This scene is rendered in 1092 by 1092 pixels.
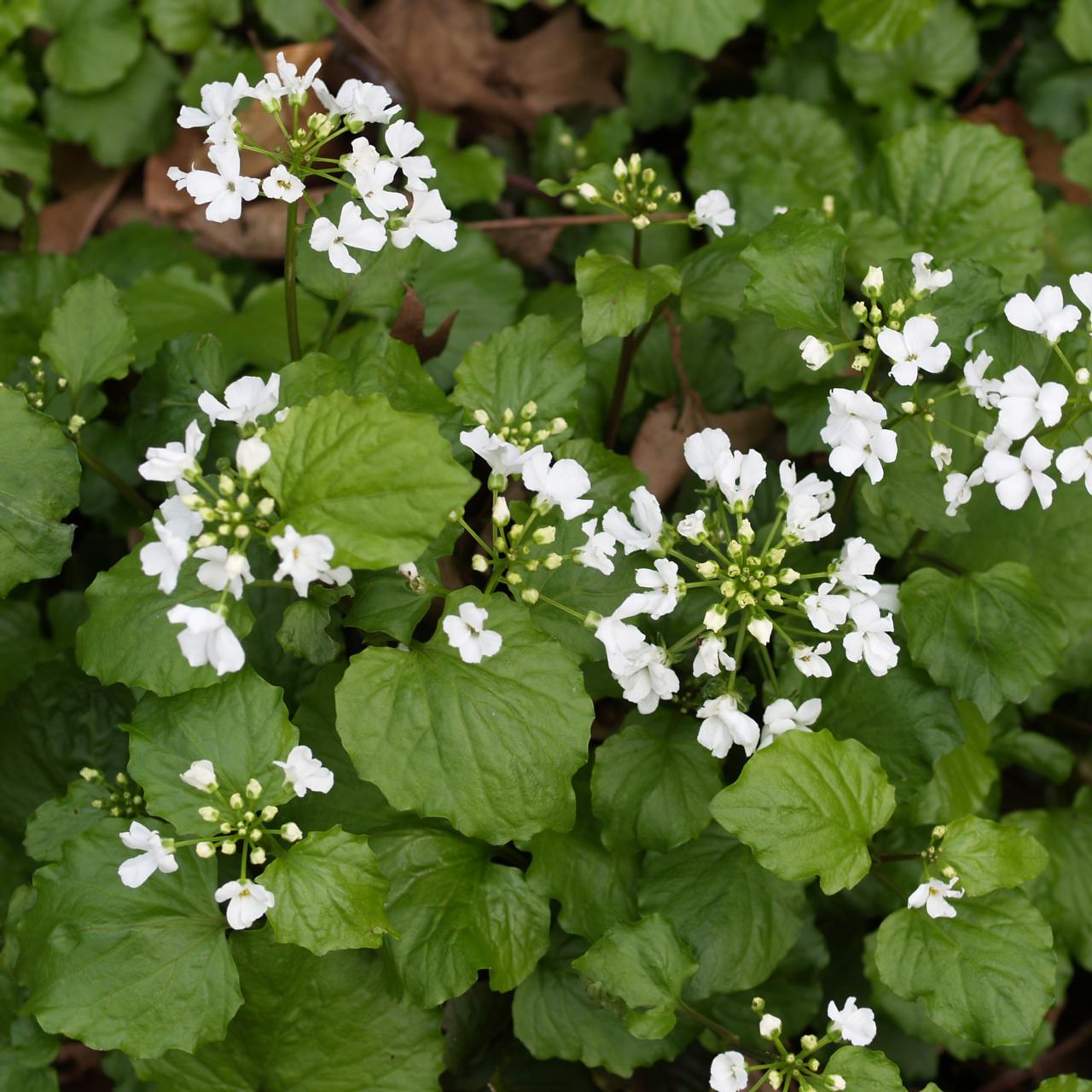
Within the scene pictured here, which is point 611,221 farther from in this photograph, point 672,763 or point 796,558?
point 672,763

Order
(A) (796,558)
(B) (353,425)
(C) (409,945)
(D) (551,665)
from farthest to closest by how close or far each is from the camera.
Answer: (A) (796,558) → (C) (409,945) → (D) (551,665) → (B) (353,425)

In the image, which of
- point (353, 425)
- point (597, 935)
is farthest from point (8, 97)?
point (597, 935)

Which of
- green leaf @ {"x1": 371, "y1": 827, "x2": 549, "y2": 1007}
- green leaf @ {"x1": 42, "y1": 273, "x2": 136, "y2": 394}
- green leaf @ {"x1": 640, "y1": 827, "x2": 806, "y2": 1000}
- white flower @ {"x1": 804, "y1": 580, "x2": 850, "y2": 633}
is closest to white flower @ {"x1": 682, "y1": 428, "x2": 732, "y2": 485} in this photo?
white flower @ {"x1": 804, "y1": 580, "x2": 850, "y2": 633}

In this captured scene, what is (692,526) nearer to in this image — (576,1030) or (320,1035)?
(576,1030)

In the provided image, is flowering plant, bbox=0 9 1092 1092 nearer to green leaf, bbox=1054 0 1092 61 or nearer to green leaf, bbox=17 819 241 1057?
green leaf, bbox=17 819 241 1057

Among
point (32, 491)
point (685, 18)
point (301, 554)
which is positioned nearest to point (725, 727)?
point (301, 554)

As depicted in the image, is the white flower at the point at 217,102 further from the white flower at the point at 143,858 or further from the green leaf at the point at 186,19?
the green leaf at the point at 186,19
